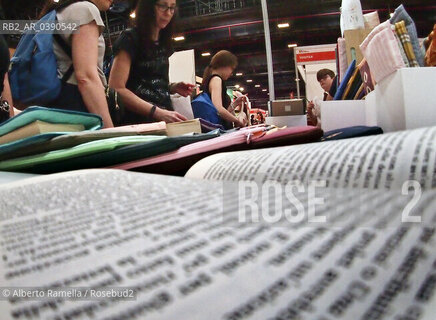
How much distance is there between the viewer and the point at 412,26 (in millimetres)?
778

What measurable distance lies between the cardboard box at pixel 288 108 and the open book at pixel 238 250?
1.89 m

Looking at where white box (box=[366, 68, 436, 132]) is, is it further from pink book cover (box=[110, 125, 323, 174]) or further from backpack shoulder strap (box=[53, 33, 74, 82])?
backpack shoulder strap (box=[53, 33, 74, 82])

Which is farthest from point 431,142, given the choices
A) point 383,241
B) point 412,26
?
point 412,26

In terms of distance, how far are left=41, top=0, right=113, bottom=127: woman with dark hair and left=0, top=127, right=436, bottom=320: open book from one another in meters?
0.82

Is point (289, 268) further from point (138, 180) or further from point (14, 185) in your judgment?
point (14, 185)

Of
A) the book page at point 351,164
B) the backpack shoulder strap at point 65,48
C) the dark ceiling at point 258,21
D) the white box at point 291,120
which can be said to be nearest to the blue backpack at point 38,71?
the backpack shoulder strap at point 65,48

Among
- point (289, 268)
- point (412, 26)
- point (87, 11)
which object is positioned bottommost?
point (289, 268)

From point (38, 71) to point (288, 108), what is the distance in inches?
60.0

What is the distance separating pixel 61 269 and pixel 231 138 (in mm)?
436

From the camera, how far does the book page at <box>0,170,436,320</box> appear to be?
11 centimetres

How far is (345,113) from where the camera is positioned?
1.06 metres

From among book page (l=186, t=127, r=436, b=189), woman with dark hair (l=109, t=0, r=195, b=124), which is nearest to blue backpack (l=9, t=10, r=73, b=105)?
woman with dark hair (l=109, t=0, r=195, b=124)

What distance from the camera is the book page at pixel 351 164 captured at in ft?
0.79

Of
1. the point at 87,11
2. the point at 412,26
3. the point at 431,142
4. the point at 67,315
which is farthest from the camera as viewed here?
the point at 87,11
